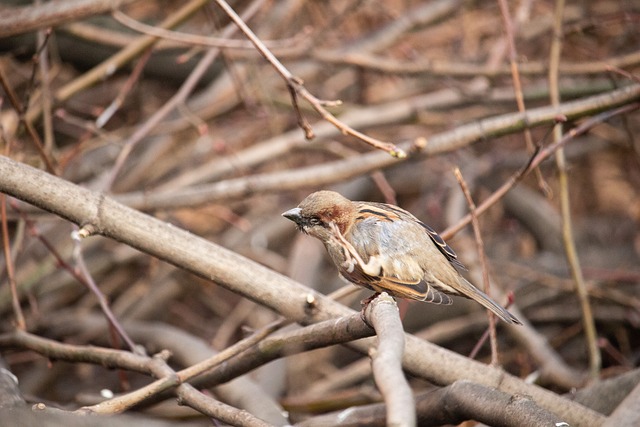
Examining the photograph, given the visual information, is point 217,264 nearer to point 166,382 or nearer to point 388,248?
point 166,382

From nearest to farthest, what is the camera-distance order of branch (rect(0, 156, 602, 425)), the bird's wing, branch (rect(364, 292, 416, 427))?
branch (rect(364, 292, 416, 427))
branch (rect(0, 156, 602, 425))
the bird's wing

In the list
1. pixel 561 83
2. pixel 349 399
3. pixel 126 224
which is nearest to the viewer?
pixel 126 224

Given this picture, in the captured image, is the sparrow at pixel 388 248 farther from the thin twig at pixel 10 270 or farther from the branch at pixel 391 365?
the thin twig at pixel 10 270

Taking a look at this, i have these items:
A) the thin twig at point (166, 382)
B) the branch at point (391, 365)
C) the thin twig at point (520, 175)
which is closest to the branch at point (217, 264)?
the thin twig at point (166, 382)

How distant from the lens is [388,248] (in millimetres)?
2238

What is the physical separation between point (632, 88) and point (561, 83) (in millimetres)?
1683

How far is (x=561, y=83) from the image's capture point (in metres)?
4.40

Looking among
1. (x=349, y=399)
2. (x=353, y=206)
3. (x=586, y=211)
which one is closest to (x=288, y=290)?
(x=353, y=206)

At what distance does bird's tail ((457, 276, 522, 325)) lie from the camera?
2170 millimetres

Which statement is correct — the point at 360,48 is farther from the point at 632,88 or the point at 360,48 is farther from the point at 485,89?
the point at 632,88

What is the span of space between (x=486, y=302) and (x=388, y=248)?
0.33 meters

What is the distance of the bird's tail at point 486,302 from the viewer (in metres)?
2.17

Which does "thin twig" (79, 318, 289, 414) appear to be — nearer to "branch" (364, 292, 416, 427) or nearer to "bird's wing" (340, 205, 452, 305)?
"bird's wing" (340, 205, 452, 305)

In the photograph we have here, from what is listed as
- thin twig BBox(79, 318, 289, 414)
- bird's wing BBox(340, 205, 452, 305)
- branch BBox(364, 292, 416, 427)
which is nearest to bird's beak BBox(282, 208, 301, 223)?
bird's wing BBox(340, 205, 452, 305)
